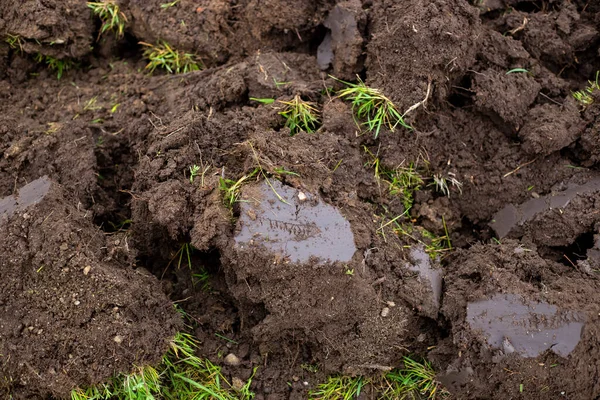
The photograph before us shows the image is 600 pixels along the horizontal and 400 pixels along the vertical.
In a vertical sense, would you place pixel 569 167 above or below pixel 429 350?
above

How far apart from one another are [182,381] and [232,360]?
265mm

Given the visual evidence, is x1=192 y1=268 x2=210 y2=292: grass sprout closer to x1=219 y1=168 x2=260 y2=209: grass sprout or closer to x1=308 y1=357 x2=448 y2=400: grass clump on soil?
x1=219 y1=168 x2=260 y2=209: grass sprout

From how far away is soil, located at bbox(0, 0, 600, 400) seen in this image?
2598 millimetres

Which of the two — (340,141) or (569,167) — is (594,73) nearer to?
(569,167)

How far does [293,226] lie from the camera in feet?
8.58

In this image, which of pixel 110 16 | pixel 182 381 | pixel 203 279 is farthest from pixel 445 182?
pixel 110 16

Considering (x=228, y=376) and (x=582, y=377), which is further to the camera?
(x=228, y=376)

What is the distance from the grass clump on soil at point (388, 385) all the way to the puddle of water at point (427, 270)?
1.10 feet

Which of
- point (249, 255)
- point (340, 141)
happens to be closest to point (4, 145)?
point (249, 255)

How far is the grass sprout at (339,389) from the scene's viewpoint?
2783 millimetres

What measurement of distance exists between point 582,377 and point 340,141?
1.61m

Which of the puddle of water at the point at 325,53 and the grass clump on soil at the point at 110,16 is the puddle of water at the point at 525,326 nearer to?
the puddle of water at the point at 325,53

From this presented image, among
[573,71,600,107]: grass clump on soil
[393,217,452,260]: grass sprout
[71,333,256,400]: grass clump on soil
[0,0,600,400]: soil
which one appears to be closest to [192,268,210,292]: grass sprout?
[0,0,600,400]: soil

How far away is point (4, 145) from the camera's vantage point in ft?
9.96
